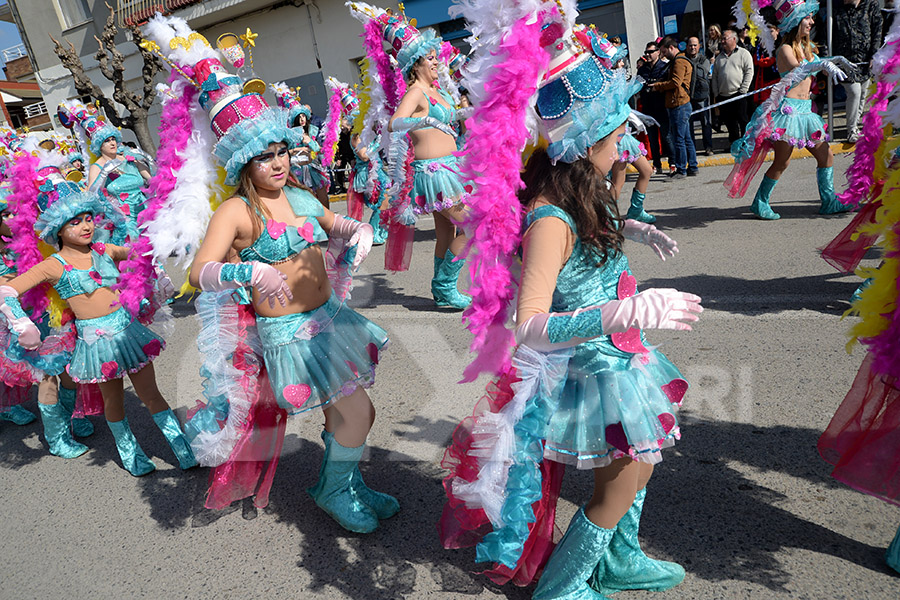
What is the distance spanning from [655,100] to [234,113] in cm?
865

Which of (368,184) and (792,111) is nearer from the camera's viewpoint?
(792,111)

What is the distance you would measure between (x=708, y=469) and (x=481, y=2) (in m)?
2.23

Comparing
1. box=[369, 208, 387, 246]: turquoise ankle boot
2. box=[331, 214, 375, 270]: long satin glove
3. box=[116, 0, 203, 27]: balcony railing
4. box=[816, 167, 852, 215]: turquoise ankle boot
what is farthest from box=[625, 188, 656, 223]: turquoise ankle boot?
box=[116, 0, 203, 27]: balcony railing

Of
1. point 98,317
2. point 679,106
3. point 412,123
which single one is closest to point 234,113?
point 98,317

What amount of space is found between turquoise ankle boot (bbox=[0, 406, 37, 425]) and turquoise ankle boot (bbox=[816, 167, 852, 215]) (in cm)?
728

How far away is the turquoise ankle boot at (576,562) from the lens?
7.05 feet

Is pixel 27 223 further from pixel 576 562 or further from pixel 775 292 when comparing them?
pixel 775 292

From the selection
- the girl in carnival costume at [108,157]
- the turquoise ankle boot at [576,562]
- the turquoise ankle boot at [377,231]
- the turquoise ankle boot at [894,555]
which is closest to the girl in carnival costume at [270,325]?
the turquoise ankle boot at [576,562]

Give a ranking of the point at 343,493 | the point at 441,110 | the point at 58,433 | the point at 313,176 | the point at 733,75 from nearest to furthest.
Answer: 1. the point at 343,493
2. the point at 58,433
3. the point at 441,110
4. the point at 313,176
5. the point at 733,75

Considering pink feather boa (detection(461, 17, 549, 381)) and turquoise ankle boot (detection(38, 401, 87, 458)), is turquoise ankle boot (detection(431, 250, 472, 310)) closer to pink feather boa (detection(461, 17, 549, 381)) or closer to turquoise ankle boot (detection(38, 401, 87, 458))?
turquoise ankle boot (detection(38, 401, 87, 458))

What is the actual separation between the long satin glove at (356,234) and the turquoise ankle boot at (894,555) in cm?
229

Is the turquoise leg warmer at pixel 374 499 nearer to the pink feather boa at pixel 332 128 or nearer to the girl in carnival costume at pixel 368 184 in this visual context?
the girl in carnival costume at pixel 368 184

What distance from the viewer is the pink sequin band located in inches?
111

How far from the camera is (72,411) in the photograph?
15.0 ft
